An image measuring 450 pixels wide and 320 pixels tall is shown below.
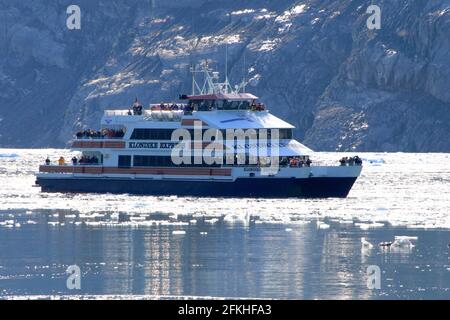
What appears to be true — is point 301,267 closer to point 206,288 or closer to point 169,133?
point 206,288

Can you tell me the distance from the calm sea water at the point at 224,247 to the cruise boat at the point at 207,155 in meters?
2.30

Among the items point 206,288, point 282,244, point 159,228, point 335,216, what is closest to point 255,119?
point 335,216

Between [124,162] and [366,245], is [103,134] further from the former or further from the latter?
[366,245]

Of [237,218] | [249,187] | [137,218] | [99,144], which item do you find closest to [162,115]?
[99,144]

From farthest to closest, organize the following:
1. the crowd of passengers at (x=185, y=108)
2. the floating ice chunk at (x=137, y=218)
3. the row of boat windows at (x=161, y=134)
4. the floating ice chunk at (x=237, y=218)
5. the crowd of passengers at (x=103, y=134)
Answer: the crowd of passengers at (x=103, y=134) → the crowd of passengers at (x=185, y=108) → the row of boat windows at (x=161, y=134) → the floating ice chunk at (x=137, y=218) → the floating ice chunk at (x=237, y=218)

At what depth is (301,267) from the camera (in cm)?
6028

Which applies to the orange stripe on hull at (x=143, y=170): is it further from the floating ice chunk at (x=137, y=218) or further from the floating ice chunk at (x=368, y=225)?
the floating ice chunk at (x=368, y=225)

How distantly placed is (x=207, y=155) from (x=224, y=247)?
3458cm

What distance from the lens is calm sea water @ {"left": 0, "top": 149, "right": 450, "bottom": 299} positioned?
54.8 metres

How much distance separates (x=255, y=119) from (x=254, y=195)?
5186 millimetres

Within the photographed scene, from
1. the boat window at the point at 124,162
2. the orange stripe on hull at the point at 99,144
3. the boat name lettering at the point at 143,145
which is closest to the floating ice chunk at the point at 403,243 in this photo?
the boat name lettering at the point at 143,145

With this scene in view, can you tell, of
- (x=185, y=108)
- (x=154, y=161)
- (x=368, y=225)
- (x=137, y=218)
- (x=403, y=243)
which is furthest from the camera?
(x=154, y=161)

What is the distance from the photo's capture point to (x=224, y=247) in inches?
2685

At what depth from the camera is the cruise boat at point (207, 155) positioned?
3976 inches
